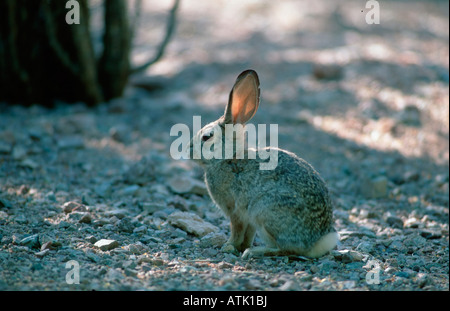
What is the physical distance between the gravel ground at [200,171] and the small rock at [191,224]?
0.06 ft

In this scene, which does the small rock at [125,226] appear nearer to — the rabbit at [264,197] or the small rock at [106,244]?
the small rock at [106,244]

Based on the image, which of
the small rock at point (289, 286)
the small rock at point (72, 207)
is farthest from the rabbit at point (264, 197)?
the small rock at point (72, 207)

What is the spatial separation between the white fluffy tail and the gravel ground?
7 centimetres

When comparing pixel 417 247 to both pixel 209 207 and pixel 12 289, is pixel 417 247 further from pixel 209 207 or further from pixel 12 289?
pixel 12 289

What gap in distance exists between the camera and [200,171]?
7410 mm

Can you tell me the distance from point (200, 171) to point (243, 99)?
2.29 m

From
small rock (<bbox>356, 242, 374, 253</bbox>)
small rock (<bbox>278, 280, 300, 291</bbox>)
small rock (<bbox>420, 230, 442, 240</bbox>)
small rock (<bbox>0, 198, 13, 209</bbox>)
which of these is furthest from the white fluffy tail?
small rock (<bbox>0, 198, 13, 209</bbox>)

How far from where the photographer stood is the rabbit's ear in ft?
17.1

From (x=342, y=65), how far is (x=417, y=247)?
6790mm

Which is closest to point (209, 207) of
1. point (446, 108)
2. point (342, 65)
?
point (446, 108)

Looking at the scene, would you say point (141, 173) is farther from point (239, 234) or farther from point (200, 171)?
point (239, 234)

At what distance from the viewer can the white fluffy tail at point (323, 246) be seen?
16.4ft

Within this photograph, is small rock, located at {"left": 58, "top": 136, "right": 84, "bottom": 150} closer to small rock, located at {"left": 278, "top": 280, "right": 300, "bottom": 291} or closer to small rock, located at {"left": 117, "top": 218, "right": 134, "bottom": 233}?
small rock, located at {"left": 117, "top": 218, "right": 134, "bottom": 233}

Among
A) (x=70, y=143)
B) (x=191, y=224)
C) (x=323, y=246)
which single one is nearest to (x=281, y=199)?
(x=323, y=246)
